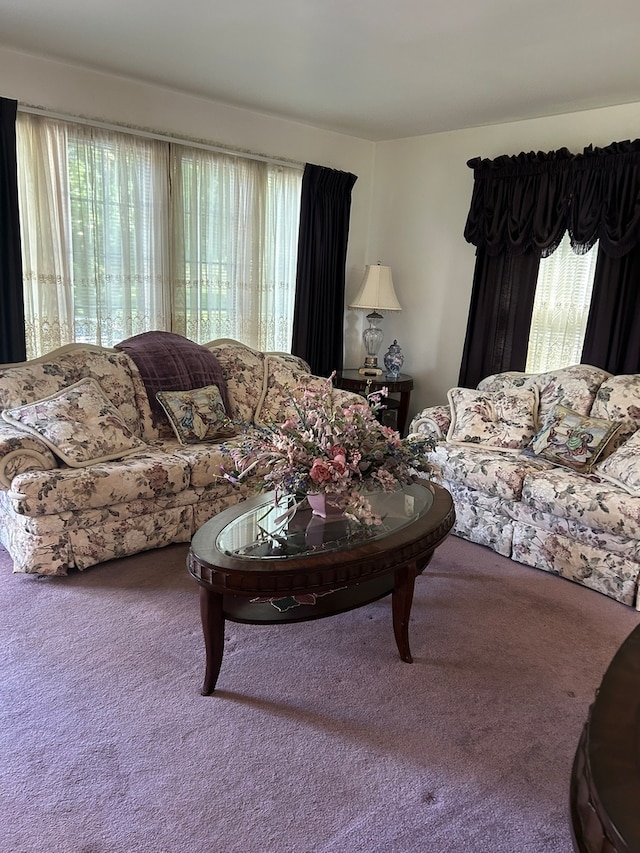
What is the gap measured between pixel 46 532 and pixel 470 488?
7.38 feet

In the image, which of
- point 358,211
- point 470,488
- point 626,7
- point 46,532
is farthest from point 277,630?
point 358,211

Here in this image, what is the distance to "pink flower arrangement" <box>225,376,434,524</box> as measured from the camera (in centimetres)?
218

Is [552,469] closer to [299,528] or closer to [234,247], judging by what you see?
[299,528]

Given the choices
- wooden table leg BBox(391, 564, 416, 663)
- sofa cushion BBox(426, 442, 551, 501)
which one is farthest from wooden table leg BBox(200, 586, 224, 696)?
sofa cushion BBox(426, 442, 551, 501)

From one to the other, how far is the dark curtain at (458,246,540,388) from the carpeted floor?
2111mm

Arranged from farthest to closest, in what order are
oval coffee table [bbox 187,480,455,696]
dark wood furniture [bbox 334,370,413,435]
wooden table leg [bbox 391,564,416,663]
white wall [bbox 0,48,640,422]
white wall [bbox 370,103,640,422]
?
1. dark wood furniture [bbox 334,370,413,435]
2. white wall [bbox 370,103,640,422]
3. white wall [bbox 0,48,640,422]
4. wooden table leg [bbox 391,564,416,663]
5. oval coffee table [bbox 187,480,455,696]

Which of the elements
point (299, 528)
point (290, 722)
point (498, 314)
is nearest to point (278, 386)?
point (498, 314)

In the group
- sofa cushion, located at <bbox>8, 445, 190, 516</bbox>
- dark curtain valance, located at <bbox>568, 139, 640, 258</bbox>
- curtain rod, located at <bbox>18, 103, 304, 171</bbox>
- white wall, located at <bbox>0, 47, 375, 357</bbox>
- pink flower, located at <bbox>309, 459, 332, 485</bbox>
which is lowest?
sofa cushion, located at <bbox>8, 445, 190, 516</bbox>

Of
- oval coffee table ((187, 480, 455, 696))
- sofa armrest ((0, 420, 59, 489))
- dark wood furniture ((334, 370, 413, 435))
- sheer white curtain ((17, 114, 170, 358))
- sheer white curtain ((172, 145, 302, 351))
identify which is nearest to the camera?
oval coffee table ((187, 480, 455, 696))

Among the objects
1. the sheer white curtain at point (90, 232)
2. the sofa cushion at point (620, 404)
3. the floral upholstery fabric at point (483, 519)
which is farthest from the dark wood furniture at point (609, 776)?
the sheer white curtain at point (90, 232)

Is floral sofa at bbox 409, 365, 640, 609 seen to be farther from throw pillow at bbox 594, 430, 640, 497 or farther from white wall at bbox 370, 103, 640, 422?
white wall at bbox 370, 103, 640, 422

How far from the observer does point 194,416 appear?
141 inches

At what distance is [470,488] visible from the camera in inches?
138

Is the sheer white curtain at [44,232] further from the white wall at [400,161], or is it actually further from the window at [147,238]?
the white wall at [400,161]
